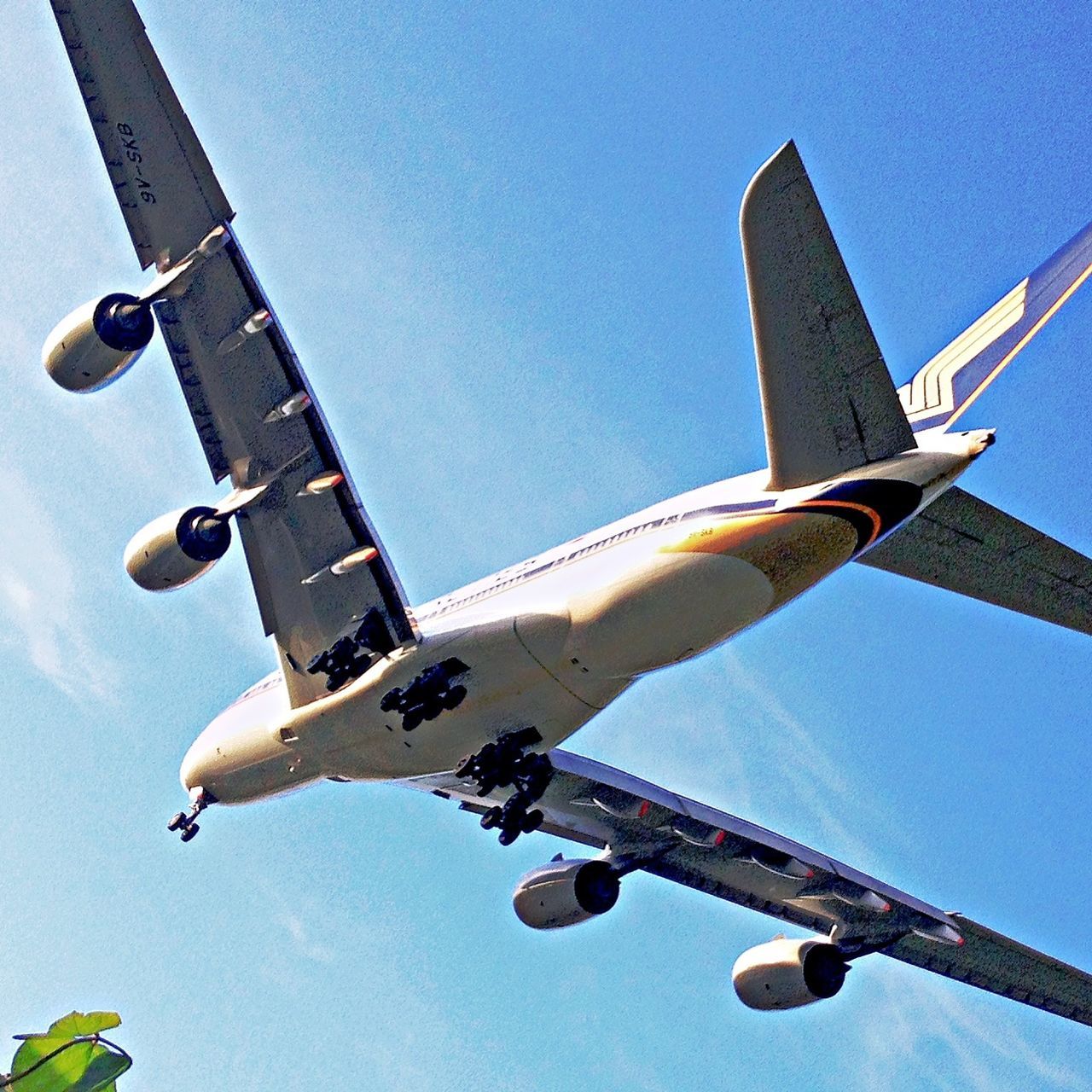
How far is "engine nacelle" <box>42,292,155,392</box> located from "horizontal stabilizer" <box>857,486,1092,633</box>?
29.0 ft

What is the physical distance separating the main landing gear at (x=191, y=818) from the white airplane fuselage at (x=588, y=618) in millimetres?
438

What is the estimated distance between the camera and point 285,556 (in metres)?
20.4

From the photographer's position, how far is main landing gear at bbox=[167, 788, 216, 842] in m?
22.8

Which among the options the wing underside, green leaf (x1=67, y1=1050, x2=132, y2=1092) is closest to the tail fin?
the wing underside

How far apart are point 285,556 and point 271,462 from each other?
137 cm

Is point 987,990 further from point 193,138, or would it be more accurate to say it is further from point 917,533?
point 193,138

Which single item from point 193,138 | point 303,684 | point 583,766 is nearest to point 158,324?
point 193,138

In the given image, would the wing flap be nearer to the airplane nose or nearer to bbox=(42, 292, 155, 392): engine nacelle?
bbox=(42, 292, 155, 392): engine nacelle

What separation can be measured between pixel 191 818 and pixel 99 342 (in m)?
7.67

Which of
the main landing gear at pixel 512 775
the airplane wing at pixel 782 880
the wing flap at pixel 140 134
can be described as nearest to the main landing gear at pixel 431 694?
the main landing gear at pixel 512 775

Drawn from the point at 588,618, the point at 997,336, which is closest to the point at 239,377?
the point at 588,618

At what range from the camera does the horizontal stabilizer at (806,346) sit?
13.8m

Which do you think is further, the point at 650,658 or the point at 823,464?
the point at 650,658

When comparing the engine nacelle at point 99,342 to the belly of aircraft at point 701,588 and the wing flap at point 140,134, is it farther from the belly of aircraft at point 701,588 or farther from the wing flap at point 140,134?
the belly of aircraft at point 701,588
